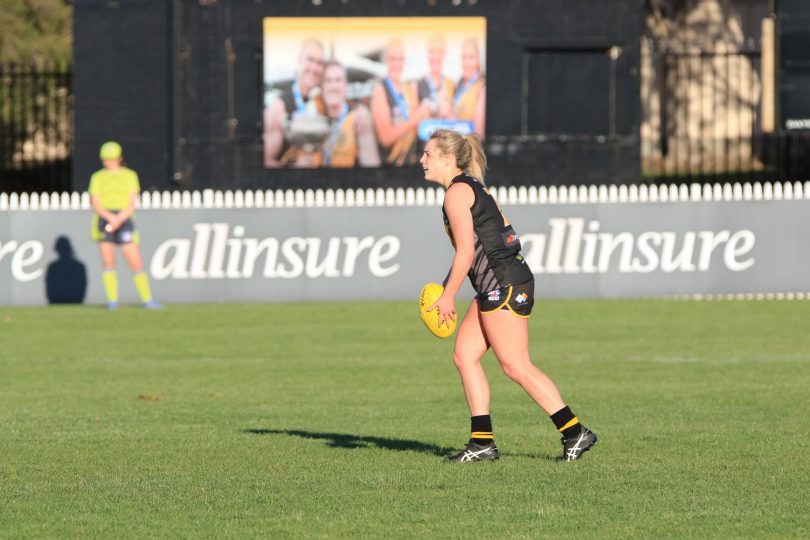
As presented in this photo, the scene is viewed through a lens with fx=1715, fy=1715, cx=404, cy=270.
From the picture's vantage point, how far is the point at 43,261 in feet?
72.5

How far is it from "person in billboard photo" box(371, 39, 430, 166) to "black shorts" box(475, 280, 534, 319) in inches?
638

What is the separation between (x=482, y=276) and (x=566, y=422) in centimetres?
86

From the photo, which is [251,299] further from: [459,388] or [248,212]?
[459,388]

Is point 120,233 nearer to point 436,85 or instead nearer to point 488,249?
point 436,85

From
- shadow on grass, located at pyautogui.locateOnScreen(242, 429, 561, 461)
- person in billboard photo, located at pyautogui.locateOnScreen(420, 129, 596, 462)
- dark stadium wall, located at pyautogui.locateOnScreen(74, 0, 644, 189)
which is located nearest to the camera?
person in billboard photo, located at pyautogui.locateOnScreen(420, 129, 596, 462)

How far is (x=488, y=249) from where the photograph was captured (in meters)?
8.38

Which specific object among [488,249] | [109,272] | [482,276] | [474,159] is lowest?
[109,272]

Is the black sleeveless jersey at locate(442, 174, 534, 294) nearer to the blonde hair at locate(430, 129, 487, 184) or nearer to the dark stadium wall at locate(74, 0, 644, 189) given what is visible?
the blonde hair at locate(430, 129, 487, 184)

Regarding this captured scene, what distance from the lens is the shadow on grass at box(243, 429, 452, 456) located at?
9367 mm

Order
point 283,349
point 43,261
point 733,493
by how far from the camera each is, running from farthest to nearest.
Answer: point 43,261
point 283,349
point 733,493

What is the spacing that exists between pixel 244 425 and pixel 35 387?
2.91 m

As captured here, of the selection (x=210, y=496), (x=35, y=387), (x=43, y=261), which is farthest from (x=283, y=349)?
(x=210, y=496)

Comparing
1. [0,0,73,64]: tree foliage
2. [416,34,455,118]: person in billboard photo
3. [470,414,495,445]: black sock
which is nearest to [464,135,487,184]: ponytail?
[470,414,495,445]: black sock

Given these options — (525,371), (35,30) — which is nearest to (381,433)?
(525,371)
